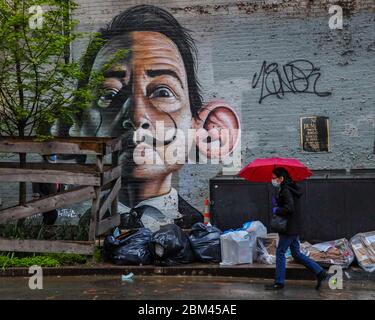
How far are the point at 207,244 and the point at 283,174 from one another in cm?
213

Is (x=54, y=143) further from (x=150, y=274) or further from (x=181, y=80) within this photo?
(x=181, y=80)

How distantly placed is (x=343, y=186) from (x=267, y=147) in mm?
2515

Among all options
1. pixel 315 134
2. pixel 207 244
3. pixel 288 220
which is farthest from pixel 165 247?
pixel 315 134

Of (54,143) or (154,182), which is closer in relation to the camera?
(54,143)

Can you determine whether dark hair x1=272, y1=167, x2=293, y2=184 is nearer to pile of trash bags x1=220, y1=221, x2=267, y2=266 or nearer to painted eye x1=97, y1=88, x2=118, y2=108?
pile of trash bags x1=220, y1=221, x2=267, y2=266

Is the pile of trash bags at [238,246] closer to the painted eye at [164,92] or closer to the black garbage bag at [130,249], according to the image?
the black garbage bag at [130,249]

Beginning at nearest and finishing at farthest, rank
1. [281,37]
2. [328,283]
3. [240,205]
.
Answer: [328,283]
[240,205]
[281,37]

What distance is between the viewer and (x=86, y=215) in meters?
12.7

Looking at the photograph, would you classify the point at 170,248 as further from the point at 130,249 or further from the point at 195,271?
the point at 130,249

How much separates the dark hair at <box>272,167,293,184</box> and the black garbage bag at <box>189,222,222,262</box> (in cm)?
197

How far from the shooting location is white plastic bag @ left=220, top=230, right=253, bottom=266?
9477 millimetres

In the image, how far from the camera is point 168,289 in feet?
27.8

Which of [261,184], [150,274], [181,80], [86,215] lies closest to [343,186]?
[261,184]

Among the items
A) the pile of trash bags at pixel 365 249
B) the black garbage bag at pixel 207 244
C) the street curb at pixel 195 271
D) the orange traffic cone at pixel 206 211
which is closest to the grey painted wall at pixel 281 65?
the orange traffic cone at pixel 206 211
